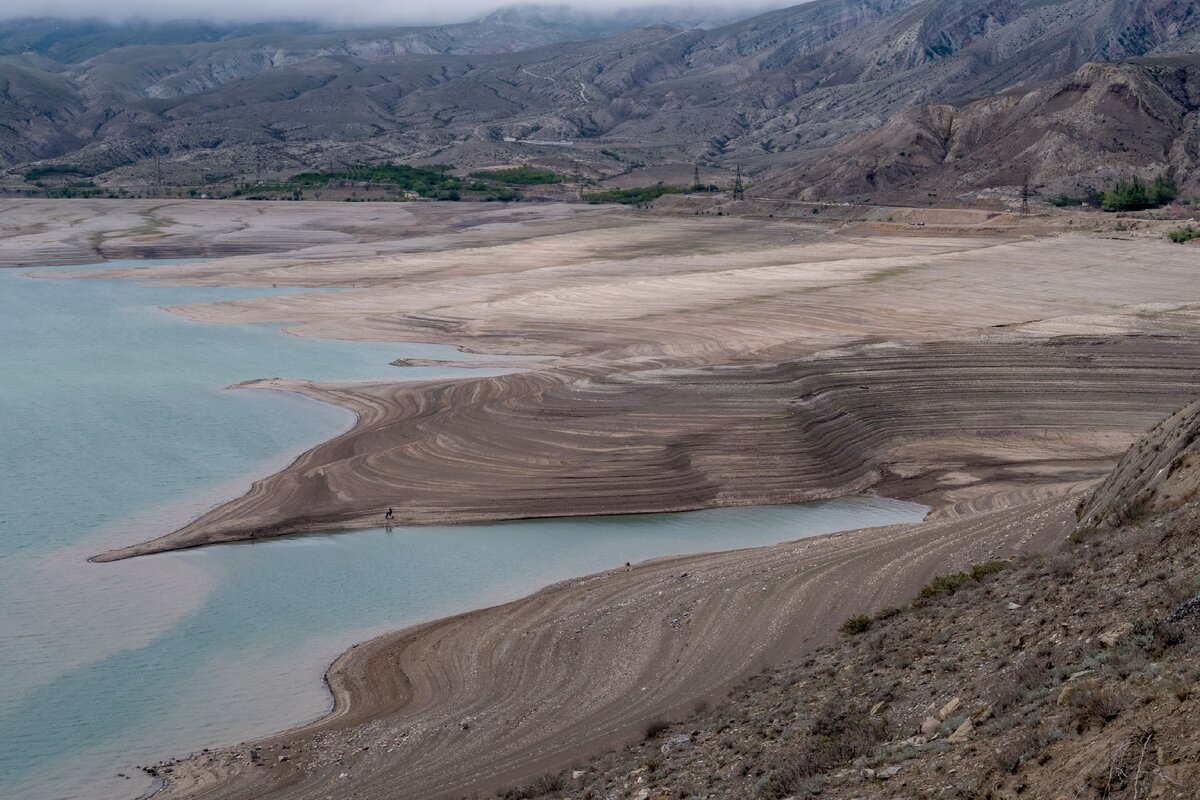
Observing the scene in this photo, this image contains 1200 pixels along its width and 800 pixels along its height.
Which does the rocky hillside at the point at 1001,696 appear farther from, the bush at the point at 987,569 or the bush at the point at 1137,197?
the bush at the point at 1137,197

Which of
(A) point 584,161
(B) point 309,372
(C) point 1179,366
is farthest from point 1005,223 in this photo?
(A) point 584,161

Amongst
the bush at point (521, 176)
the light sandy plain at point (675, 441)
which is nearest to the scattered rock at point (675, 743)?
the light sandy plain at point (675, 441)

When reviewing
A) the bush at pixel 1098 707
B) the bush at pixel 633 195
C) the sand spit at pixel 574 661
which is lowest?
the sand spit at pixel 574 661

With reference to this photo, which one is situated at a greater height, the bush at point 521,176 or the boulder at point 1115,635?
the bush at point 521,176

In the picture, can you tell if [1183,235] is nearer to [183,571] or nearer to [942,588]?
[942,588]

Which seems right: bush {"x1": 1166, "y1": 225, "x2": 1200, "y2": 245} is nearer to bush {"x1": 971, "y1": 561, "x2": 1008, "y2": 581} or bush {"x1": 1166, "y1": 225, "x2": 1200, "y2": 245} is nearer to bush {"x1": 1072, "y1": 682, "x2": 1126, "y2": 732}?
bush {"x1": 971, "y1": 561, "x2": 1008, "y2": 581}

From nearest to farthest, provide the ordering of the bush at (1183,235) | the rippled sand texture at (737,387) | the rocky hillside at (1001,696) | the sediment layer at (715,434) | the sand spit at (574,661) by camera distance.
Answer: the rocky hillside at (1001,696)
the sand spit at (574,661)
the sediment layer at (715,434)
the rippled sand texture at (737,387)
the bush at (1183,235)
